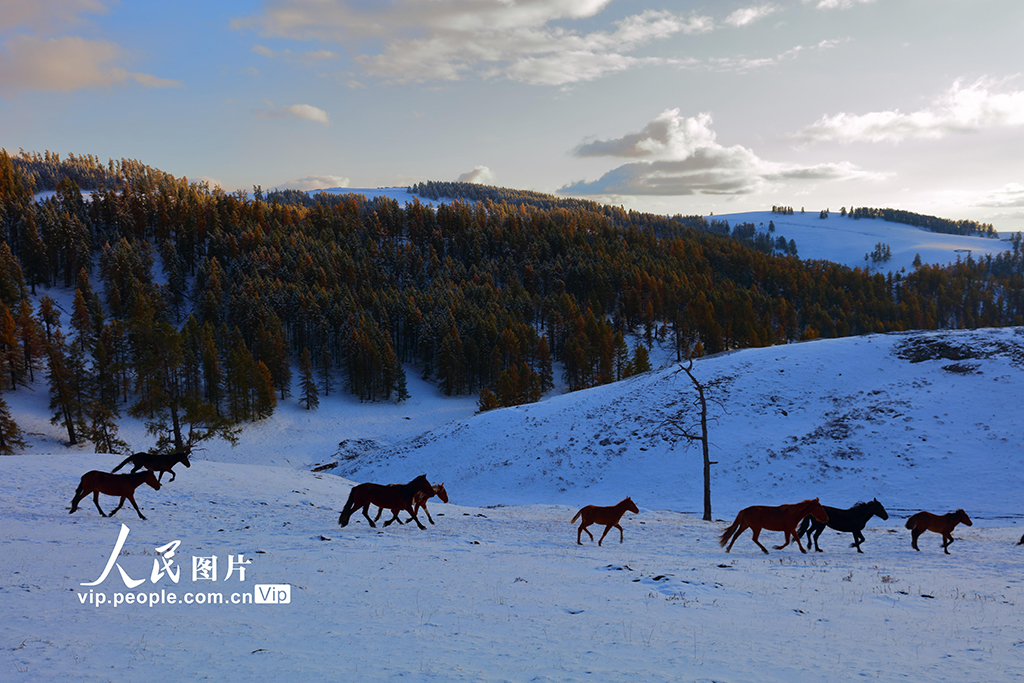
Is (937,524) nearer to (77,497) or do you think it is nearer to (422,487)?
(422,487)

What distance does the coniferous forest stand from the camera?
75375 mm

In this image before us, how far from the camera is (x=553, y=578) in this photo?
39.8 feet

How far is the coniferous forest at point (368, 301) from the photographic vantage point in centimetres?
7538

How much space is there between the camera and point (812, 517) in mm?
16828

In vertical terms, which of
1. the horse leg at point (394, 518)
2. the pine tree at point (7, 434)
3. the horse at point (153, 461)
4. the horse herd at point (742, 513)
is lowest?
the pine tree at point (7, 434)

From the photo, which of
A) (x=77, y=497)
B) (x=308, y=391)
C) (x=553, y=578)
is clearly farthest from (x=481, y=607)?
(x=308, y=391)

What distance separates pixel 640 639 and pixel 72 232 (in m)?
145

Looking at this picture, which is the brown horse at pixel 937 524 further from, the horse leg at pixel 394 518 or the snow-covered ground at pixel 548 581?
the horse leg at pixel 394 518

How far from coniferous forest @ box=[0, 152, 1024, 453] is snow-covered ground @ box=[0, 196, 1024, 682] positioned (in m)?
42.4

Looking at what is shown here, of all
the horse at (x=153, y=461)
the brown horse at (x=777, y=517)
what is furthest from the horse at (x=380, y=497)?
the brown horse at (x=777, y=517)

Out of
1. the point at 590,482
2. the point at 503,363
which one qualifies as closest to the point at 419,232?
the point at 503,363

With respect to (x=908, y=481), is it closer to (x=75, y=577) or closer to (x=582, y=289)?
(x=75, y=577)

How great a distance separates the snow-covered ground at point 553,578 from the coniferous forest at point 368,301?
42.4 m

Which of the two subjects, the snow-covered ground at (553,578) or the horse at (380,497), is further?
the horse at (380,497)
